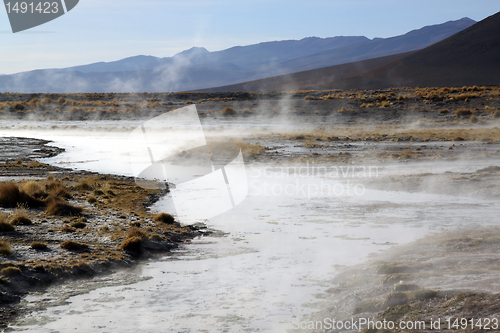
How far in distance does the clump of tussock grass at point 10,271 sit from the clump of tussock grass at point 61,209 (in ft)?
15.8

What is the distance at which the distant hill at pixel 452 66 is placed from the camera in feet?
247

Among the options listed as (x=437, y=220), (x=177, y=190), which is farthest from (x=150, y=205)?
(x=437, y=220)

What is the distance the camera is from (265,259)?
971cm

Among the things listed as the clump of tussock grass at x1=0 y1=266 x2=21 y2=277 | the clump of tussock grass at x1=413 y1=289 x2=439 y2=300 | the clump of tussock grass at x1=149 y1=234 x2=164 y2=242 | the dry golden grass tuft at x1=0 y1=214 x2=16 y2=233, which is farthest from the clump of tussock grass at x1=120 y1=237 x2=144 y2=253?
the clump of tussock grass at x1=413 y1=289 x2=439 y2=300

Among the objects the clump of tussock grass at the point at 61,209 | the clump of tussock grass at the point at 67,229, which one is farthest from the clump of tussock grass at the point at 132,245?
the clump of tussock grass at the point at 61,209

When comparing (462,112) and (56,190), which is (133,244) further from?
(462,112)

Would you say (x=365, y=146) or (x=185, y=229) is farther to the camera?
(x=365, y=146)

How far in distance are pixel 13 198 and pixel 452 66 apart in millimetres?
79740

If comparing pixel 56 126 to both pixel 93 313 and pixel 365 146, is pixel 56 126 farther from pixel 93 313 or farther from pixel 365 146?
pixel 93 313

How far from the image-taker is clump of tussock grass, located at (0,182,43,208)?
45.8 feet

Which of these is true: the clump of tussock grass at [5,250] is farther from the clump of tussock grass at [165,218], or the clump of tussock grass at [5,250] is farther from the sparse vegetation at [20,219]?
the clump of tussock grass at [165,218]

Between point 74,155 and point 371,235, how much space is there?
20.0 meters

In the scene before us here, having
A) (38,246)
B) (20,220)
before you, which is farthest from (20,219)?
(38,246)

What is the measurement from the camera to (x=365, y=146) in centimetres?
2586
